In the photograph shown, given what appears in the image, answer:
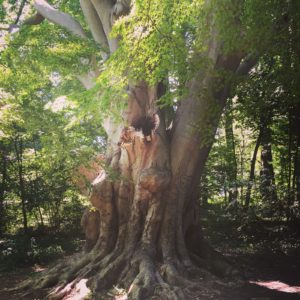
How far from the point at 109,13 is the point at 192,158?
365 cm

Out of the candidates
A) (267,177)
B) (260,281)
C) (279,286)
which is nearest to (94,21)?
(260,281)

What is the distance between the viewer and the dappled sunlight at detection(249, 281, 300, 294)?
6062 mm

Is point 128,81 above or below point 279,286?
above

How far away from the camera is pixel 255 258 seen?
28.5ft

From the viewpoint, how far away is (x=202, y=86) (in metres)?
6.37

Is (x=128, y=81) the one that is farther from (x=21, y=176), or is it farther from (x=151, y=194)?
(x=21, y=176)

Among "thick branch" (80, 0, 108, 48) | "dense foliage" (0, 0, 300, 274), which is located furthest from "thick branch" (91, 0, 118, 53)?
"thick branch" (80, 0, 108, 48)

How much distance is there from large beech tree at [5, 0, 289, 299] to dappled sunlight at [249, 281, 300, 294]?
2.36ft

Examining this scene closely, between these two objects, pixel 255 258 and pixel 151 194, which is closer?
pixel 151 194

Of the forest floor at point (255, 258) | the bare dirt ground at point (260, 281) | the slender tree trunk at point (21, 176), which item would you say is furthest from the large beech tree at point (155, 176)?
the slender tree trunk at point (21, 176)

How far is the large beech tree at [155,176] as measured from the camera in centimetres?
532

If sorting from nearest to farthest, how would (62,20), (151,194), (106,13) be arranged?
(151,194), (106,13), (62,20)

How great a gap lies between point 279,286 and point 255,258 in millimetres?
2321

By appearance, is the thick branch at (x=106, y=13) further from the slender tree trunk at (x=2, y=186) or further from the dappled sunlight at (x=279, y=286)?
the dappled sunlight at (x=279, y=286)
